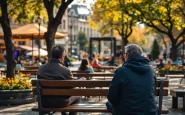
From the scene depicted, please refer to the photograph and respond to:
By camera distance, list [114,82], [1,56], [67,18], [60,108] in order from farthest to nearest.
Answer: [67,18] < [1,56] < [60,108] < [114,82]

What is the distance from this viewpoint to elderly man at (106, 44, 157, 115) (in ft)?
15.9

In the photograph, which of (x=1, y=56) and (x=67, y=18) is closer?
(x=1, y=56)

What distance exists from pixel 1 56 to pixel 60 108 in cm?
4642

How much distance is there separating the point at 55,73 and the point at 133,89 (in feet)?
6.85

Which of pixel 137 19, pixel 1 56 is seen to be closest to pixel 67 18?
pixel 1 56

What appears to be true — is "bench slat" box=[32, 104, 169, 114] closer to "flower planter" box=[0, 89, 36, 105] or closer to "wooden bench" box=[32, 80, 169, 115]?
"wooden bench" box=[32, 80, 169, 115]

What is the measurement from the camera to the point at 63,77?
6.63 metres

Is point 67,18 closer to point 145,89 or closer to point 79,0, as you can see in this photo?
point 79,0

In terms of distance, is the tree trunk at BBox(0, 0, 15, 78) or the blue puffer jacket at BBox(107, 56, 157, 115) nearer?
the blue puffer jacket at BBox(107, 56, 157, 115)

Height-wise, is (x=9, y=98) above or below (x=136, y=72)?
below

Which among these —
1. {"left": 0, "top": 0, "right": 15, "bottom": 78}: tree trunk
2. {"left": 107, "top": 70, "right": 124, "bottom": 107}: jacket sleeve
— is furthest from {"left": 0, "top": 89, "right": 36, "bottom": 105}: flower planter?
{"left": 107, "top": 70, "right": 124, "bottom": 107}: jacket sleeve

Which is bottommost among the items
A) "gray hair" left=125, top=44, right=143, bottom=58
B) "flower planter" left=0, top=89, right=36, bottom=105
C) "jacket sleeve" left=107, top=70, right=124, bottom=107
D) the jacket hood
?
"flower planter" left=0, top=89, right=36, bottom=105

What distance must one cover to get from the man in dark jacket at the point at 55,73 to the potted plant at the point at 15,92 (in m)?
3.85

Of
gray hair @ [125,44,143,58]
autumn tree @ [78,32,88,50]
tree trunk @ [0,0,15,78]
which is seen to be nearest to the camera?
gray hair @ [125,44,143,58]
